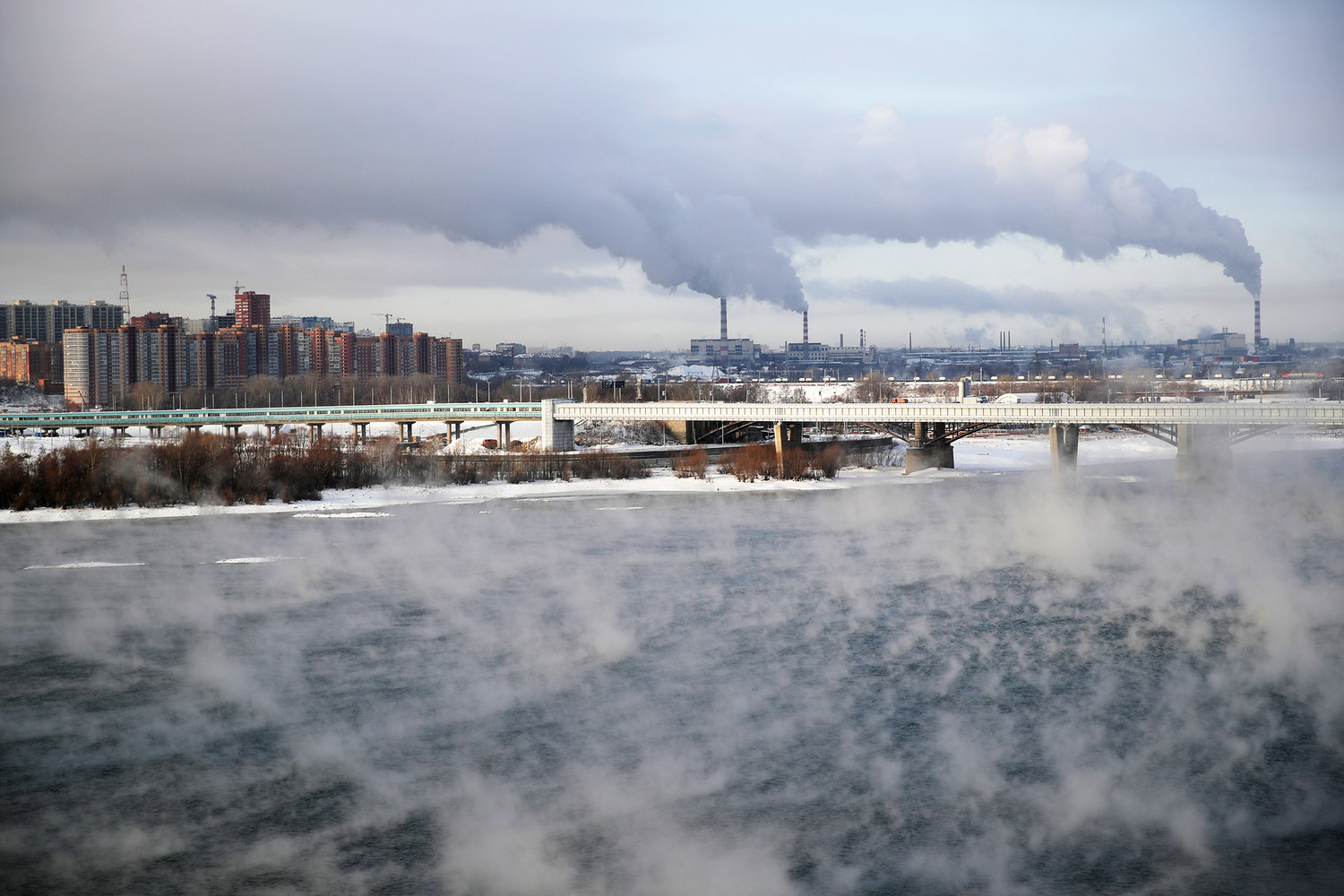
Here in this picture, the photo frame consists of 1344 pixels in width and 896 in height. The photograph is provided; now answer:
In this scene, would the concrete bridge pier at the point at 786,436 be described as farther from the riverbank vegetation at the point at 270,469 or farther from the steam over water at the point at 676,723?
the steam over water at the point at 676,723

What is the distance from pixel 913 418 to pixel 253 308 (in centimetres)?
11375

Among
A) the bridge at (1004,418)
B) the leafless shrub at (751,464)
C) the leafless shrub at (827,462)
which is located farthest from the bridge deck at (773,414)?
the leafless shrub at (751,464)

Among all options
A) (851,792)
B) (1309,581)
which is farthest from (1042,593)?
(851,792)

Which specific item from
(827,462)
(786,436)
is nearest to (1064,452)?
(827,462)

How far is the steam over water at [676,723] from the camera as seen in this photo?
1031 centimetres

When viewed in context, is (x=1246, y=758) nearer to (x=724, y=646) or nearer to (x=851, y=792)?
(x=851, y=792)

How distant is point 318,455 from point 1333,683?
1530 inches

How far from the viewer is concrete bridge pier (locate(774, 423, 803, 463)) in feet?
186

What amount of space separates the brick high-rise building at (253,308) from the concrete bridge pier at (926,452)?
361ft

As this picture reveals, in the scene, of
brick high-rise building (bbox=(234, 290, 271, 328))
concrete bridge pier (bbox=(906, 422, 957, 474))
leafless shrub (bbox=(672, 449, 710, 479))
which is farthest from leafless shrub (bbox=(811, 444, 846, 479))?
brick high-rise building (bbox=(234, 290, 271, 328))

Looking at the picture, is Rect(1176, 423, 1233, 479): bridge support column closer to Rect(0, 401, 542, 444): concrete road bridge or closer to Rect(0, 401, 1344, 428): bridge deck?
Rect(0, 401, 1344, 428): bridge deck

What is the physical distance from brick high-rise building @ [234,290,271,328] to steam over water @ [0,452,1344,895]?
12815 centimetres

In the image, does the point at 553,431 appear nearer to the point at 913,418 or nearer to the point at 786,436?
the point at 786,436

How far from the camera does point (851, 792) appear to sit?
11.8 meters
